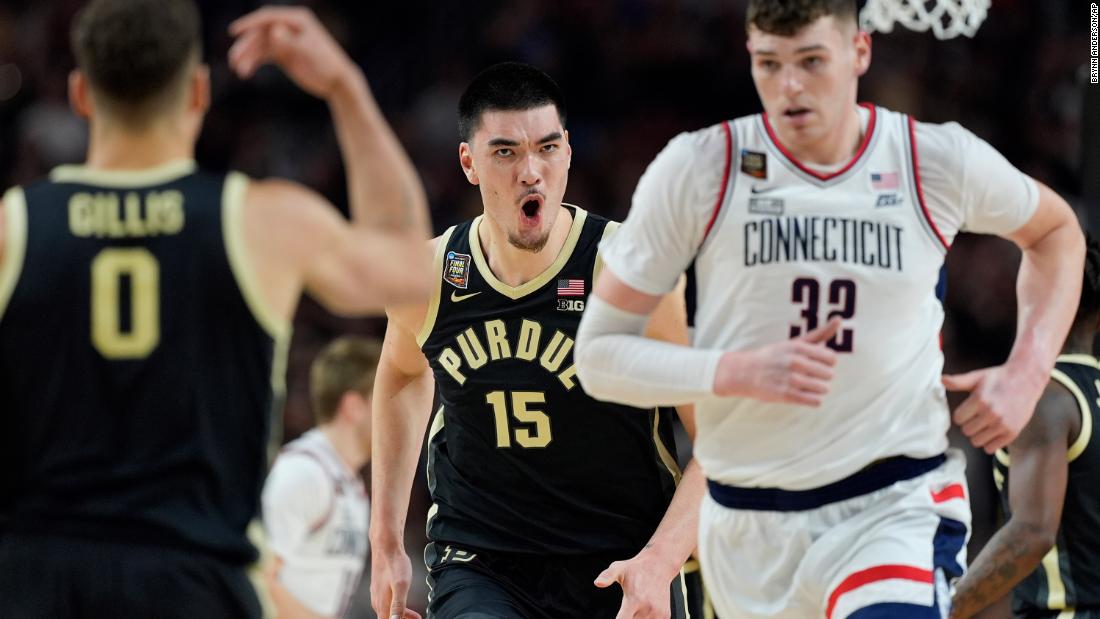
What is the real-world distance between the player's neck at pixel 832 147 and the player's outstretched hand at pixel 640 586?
174cm

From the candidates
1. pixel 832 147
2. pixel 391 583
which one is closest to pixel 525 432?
pixel 391 583

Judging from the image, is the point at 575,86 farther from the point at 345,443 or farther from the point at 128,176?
the point at 128,176

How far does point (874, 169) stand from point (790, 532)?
4.15 ft

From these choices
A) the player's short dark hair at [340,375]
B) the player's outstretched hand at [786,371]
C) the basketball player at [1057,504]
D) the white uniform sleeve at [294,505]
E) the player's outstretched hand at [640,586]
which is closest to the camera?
the player's outstretched hand at [786,371]

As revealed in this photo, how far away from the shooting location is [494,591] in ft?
20.7

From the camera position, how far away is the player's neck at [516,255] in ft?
21.7

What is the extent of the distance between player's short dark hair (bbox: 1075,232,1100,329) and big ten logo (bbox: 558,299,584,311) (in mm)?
2254

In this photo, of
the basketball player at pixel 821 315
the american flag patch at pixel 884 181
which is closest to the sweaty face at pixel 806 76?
the basketball player at pixel 821 315

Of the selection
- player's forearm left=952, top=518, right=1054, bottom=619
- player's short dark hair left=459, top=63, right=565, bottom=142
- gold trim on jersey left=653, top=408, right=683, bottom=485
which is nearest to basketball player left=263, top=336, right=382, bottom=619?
player's short dark hair left=459, top=63, right=565, bottom=142

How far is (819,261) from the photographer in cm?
504

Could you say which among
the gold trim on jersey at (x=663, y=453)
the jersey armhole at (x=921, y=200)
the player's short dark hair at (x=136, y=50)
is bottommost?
the gold trim on jersey at (x=663, y=453)

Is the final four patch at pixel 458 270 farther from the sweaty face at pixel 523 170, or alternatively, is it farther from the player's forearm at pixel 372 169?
the player's forearm at pixel 372 169

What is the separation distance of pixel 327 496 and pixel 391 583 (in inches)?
125

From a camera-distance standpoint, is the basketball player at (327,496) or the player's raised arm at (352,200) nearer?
the player's raised arm at (352,200)
